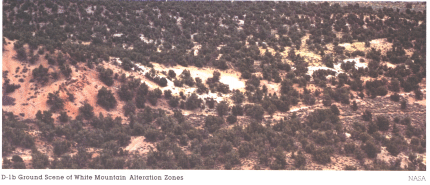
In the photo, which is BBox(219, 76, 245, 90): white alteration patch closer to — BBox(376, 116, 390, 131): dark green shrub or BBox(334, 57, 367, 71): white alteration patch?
BBox(334, 57, 367, 71): white alteration patch

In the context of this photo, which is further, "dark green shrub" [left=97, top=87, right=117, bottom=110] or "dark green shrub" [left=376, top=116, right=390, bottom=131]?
"dark green shrub" [left=97, top=87, right=117, bottom=110]

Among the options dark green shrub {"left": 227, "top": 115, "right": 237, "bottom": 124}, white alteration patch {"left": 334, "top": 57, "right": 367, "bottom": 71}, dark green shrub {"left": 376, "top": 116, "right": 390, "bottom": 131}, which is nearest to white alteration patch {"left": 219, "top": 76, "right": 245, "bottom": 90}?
dark green shrub {"left": 227, "top": 115, "right": 237, "bottom": 124}

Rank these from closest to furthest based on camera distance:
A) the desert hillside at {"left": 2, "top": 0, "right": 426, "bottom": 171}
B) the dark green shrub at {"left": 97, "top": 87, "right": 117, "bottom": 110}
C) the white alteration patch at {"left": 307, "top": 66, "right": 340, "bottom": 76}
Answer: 1. the desert hillside at {"left": 2, "top": 0, "right": 426, "bottom": 171}
2. the dark green shrub at {"left": 97, "top": 87, "right": 117, "bottom": 110}
3. the white alteration patch at {"left": 307, "top": 66, "right": 340, "bottom": 76}

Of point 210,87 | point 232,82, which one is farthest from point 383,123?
point 210,87

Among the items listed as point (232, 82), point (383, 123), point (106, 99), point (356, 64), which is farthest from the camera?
point (356, 64)

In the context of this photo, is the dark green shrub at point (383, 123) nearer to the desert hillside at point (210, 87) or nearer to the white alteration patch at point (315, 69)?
the desert hillside at point (210, 87)

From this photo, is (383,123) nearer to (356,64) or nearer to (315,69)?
(315,69)

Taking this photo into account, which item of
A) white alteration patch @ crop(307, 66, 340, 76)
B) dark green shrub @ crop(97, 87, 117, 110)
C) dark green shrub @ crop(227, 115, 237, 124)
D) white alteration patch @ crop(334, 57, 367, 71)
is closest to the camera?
dark green shrub @ crop(227, 115, 237, 124)

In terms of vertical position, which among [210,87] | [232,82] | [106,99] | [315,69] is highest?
[315,69]

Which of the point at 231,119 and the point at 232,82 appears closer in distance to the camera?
the point at 231,119
